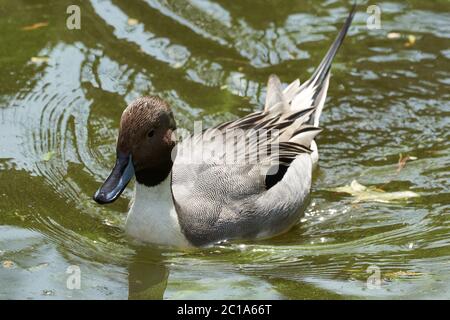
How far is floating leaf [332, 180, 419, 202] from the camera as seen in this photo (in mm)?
7652

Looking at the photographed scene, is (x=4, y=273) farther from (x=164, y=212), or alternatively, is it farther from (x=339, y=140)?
(x=339, y=140)

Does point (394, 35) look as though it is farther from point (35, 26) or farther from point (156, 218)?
point (156, 218)

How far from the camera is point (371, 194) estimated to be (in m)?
7.73

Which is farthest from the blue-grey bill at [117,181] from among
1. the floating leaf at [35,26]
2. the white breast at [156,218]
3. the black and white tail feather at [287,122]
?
the floating leaf at [35,26]

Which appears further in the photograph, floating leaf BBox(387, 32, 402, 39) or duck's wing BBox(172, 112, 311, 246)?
floating leaf BBox(387, 32, 402, 39)

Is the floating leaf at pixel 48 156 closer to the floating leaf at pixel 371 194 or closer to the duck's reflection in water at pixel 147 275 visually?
the duck's reflection in water at pixel 147 275

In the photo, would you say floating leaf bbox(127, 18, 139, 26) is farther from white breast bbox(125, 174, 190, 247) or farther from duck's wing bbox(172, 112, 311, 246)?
white breast bbox(125, 174, 190, 247)

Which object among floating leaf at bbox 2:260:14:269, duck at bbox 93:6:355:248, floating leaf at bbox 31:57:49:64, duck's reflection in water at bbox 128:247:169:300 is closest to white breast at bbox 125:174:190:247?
duck at bbox 93:6:355:248

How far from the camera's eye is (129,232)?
6.82 metres

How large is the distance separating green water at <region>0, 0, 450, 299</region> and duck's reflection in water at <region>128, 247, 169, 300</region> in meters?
0.02

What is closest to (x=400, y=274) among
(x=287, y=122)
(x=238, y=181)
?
(x=238, y=181)

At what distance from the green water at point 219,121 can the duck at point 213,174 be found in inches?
5.7

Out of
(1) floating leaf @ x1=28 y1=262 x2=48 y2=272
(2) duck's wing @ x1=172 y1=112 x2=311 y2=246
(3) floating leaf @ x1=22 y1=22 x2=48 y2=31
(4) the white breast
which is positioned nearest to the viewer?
(1) floating leaf @ x1=28 y1=262 x2=48 y2=272

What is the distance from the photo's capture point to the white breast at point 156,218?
6.75 m
